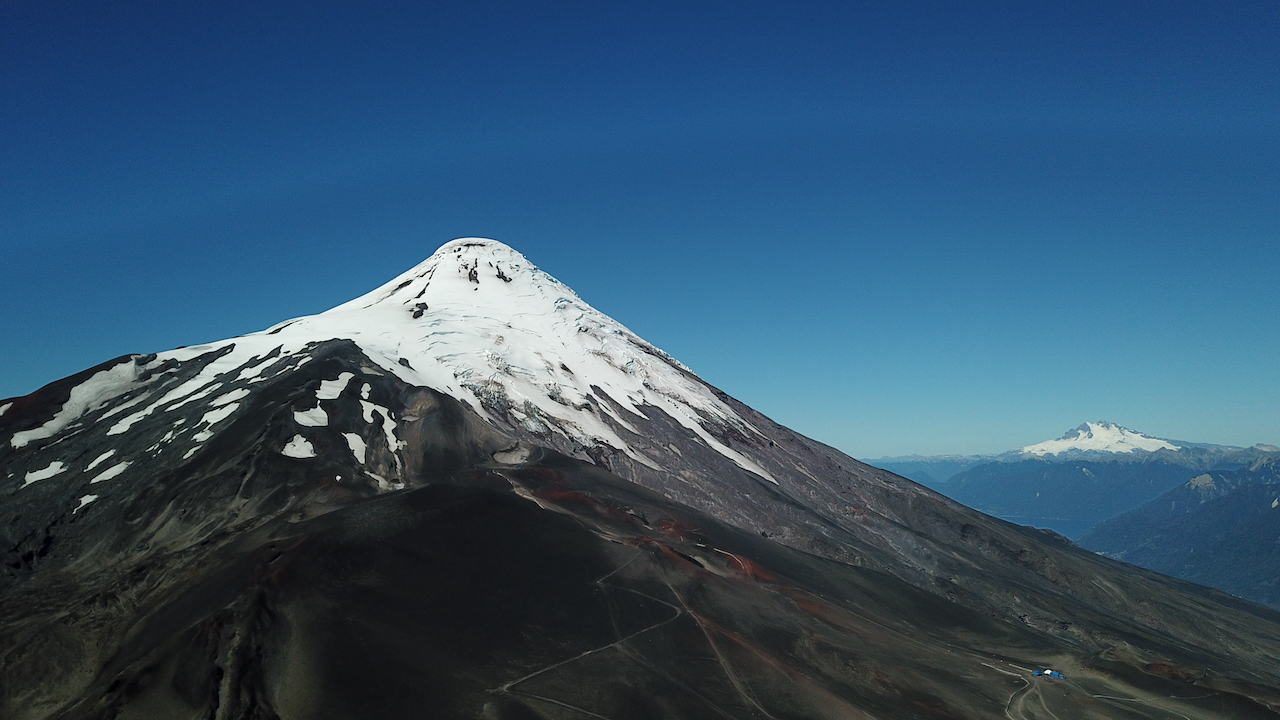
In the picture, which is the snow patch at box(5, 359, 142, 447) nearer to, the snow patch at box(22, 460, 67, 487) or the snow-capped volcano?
the snow-capped volcano

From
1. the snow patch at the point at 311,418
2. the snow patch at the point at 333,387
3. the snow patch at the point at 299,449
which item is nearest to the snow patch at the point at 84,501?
the snow patch at the point at 299,449

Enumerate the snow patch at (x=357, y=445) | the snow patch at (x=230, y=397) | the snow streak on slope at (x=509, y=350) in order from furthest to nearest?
the snow streak on slope at (x=509, y=350)
the snow patch at (x=230, y=397)
the snow patch at (x=357, y=445)

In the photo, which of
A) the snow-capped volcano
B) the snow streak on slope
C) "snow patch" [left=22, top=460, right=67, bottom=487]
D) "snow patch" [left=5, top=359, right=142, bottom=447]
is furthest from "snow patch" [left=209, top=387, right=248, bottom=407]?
"snow patch" [left=5, top=359, right=142, bottom=447]

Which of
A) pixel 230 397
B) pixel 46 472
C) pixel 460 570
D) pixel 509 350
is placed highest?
pixel 509 350

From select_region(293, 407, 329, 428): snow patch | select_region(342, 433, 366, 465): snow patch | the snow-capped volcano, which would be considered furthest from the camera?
the snow-capped volcano

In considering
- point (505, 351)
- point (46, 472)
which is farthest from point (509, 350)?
point (46, 472)

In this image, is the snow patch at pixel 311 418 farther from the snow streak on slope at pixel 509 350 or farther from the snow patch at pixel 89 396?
the snow patch at pixel 89 396

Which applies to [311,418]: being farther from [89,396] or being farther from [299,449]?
[89,396]
